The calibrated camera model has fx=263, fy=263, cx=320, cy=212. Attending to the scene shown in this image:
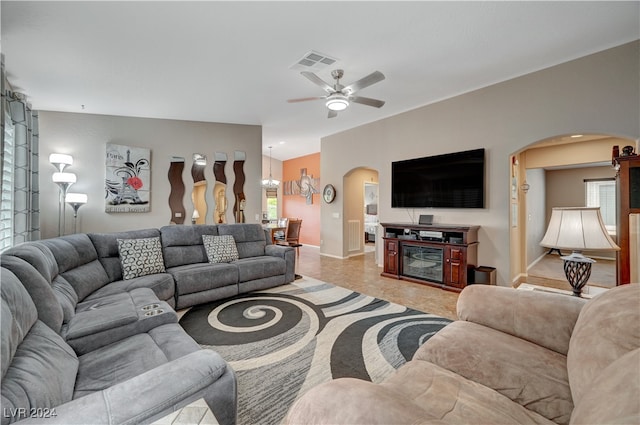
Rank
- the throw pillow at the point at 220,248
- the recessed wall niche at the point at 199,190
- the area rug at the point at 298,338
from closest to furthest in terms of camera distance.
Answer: the area rug at the point at 298,338, the throw pillow at the point at 220,248, the recessed wall niche at the point at 199,190

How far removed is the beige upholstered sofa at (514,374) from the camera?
0.76m

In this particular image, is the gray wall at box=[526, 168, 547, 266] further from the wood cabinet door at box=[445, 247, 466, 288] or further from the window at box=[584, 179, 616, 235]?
the wood cabinet door at box=[445, 247, 466, 288]

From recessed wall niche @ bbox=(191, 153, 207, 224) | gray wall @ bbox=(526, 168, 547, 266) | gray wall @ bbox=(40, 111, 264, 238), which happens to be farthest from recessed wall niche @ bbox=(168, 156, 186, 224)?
gray wall @ bbox=(526, 168, 547, 266)

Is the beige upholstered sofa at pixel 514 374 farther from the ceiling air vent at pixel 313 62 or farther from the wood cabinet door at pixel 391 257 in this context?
the wood cabinet door at pixel 391 257

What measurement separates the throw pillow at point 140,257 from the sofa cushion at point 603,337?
367 centimetres

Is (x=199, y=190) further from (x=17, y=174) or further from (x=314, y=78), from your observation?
(x=314, y=78)

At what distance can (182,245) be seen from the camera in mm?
3676

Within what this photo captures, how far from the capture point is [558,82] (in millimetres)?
3408

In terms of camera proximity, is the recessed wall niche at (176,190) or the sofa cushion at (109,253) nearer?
the sofa cushion at (109,253)

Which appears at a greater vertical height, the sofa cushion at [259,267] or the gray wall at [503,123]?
the gray wall at [503,123]

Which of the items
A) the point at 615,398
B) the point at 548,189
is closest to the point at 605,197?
the point at 548,189

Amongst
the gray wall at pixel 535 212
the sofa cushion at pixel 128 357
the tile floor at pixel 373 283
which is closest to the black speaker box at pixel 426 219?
the tile floor at pixel 373 283

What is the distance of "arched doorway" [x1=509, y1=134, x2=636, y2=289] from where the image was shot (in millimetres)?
4398

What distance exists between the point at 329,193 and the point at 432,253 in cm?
316
